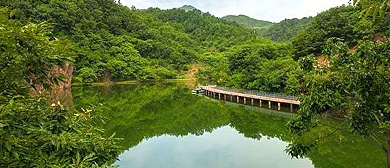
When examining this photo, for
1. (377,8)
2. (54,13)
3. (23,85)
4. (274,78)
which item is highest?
(54,13)

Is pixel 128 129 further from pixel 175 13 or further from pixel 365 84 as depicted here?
pixel 175 13

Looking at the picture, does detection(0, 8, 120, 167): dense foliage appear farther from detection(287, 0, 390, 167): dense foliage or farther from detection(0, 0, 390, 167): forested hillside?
detection(287, 0, 390, 167): dense foliage

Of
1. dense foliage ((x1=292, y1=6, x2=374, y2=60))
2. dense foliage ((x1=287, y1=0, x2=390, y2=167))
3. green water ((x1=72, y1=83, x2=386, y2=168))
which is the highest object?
dense foliage ((x1=292, y1=6, x2=374, y2=60))

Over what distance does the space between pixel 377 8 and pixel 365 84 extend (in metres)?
2.63

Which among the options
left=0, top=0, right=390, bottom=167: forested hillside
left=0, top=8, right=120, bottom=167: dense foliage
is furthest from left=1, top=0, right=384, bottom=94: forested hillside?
left=0, top=8, right=120, bottom=167: dense foliage

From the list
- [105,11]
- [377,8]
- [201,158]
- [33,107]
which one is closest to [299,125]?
[377,8]

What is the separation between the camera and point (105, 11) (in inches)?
2808

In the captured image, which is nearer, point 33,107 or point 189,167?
point 33,107

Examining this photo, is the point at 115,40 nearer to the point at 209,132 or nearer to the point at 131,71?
the point at 131,71

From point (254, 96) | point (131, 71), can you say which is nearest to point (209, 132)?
point (254, 96)

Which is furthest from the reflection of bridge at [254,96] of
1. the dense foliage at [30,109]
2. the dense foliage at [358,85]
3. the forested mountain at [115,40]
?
the forested mountain at [115,40]

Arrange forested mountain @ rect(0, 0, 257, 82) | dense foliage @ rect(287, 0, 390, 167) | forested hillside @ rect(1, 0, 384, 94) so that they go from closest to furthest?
dense foliage @ rect(287, 0, 390, 167) → forested hillside @ rect(1, 0, 384, 94) → forested mountain @ rect(0, 0, 257, 82)

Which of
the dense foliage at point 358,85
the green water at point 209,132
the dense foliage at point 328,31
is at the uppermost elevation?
the dense foliage at point 328,31

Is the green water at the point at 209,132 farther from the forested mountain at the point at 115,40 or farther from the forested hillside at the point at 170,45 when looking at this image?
the forested mountain at the point at 115,40
